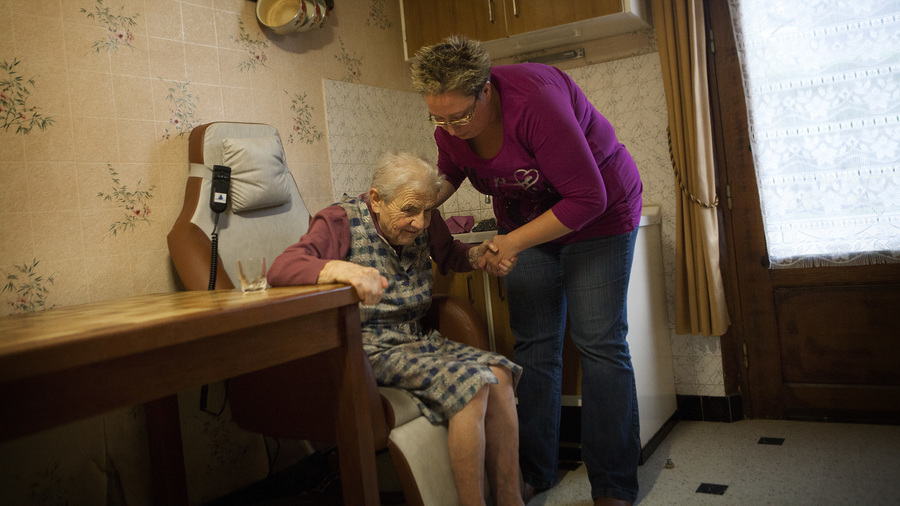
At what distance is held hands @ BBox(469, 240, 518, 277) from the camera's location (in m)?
1.75

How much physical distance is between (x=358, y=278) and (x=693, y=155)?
5.49 feet

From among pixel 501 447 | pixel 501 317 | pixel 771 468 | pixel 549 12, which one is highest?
pixel 549 12

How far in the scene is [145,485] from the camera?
1.95 m

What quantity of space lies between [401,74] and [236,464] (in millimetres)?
1869

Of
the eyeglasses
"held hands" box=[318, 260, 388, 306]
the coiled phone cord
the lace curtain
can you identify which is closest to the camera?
"held hands" box=[318, 260, 388, 306]

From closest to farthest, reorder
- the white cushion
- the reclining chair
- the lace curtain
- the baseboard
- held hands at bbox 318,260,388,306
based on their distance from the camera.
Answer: held hands at bbox 318,260,388,306, the reclining chair, the white cushion, the lace curtain, the baseboard

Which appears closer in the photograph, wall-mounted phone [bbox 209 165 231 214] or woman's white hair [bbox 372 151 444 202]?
woman's white hair [bbox 372 151 444 202]

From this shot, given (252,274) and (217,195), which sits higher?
(217,195)

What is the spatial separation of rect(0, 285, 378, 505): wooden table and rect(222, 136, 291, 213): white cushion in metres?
0.73

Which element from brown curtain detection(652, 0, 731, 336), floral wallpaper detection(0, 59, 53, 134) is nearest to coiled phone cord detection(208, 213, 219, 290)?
floral wallpaper detection(0, 59, 53, 134)

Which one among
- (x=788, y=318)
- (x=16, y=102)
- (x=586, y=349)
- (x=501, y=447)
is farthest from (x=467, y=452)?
(x=788, y=318)

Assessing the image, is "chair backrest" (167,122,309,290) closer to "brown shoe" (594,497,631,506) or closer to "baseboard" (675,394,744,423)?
"brown shoe" (594,497,631,506)

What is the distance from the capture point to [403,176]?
64.5 inches

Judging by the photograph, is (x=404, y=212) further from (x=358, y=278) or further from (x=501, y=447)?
(x=501, y=447)
